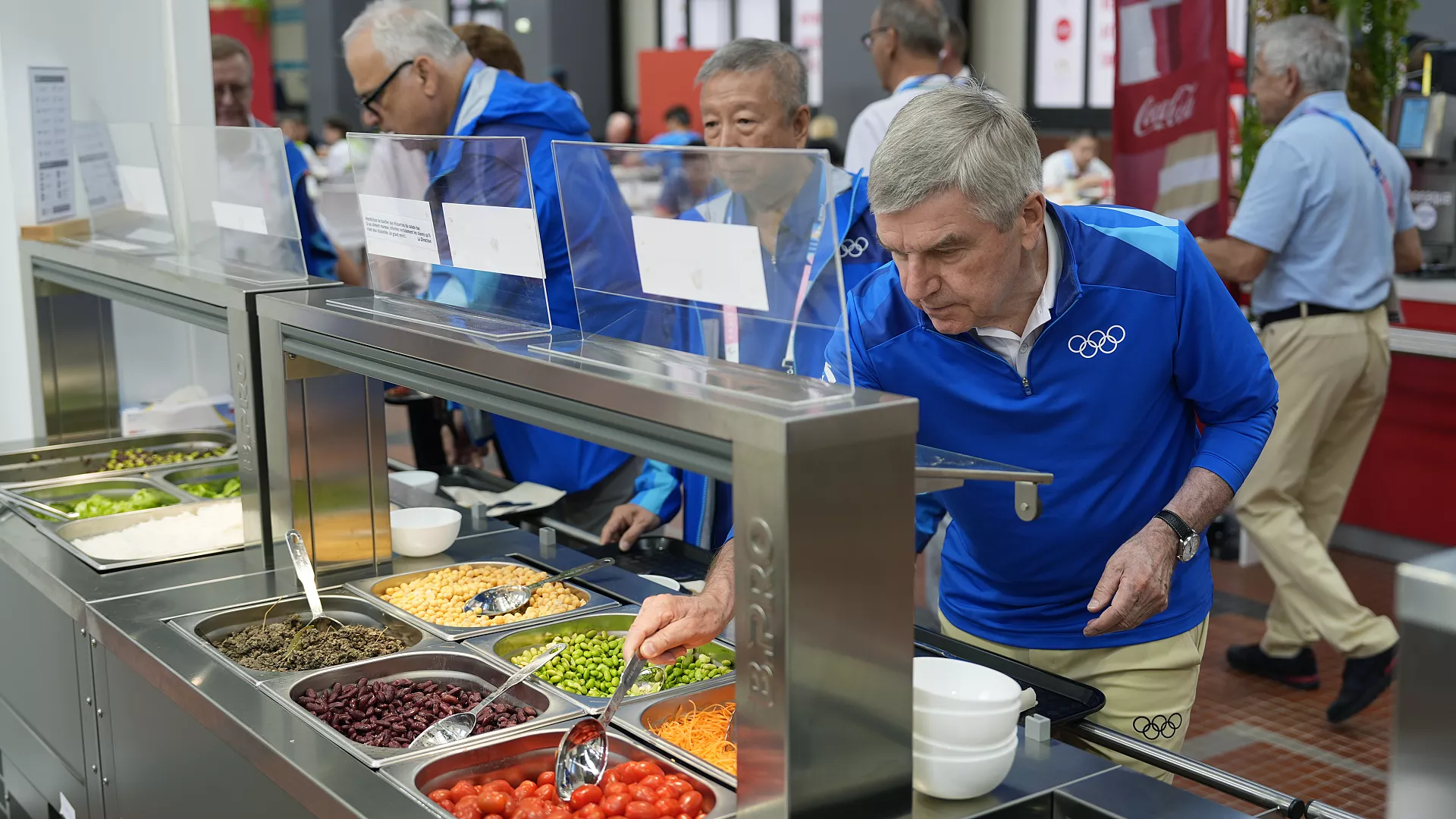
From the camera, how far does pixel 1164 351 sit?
6.34ft

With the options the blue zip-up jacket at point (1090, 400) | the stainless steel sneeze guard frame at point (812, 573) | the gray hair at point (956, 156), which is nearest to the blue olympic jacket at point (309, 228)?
the blue zip-up jacket at point (1090, 400)

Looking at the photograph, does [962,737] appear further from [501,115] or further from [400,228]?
[501,115]

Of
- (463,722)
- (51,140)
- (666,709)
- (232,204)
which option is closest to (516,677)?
(463,722)

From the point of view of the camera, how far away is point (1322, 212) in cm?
417

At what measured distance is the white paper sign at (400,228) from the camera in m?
2.05

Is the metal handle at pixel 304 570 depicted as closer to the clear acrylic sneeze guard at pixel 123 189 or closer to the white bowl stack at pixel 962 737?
the clear acrylic sneeze guard at pixel 123 189

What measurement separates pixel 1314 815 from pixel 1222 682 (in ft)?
9.37

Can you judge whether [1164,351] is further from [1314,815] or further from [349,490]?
[349,490]

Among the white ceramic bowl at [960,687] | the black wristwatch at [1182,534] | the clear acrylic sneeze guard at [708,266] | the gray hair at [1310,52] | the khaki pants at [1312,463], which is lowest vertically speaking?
the khaki pants at [1312,463]

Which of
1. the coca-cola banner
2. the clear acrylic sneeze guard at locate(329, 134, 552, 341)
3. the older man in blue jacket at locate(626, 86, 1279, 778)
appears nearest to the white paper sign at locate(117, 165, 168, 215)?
the clear acrylic sneeze guard at locate(329, 134, 552, 341)

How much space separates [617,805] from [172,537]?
1.51 metres

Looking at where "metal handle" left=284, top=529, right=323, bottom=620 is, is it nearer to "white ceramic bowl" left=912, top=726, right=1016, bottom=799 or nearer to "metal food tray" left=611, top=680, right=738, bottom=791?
"metal food tray" left=611, top=680, right=738, bottom=791

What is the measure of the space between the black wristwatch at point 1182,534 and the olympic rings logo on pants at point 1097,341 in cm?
25

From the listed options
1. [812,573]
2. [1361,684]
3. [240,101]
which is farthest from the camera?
[240,101]
